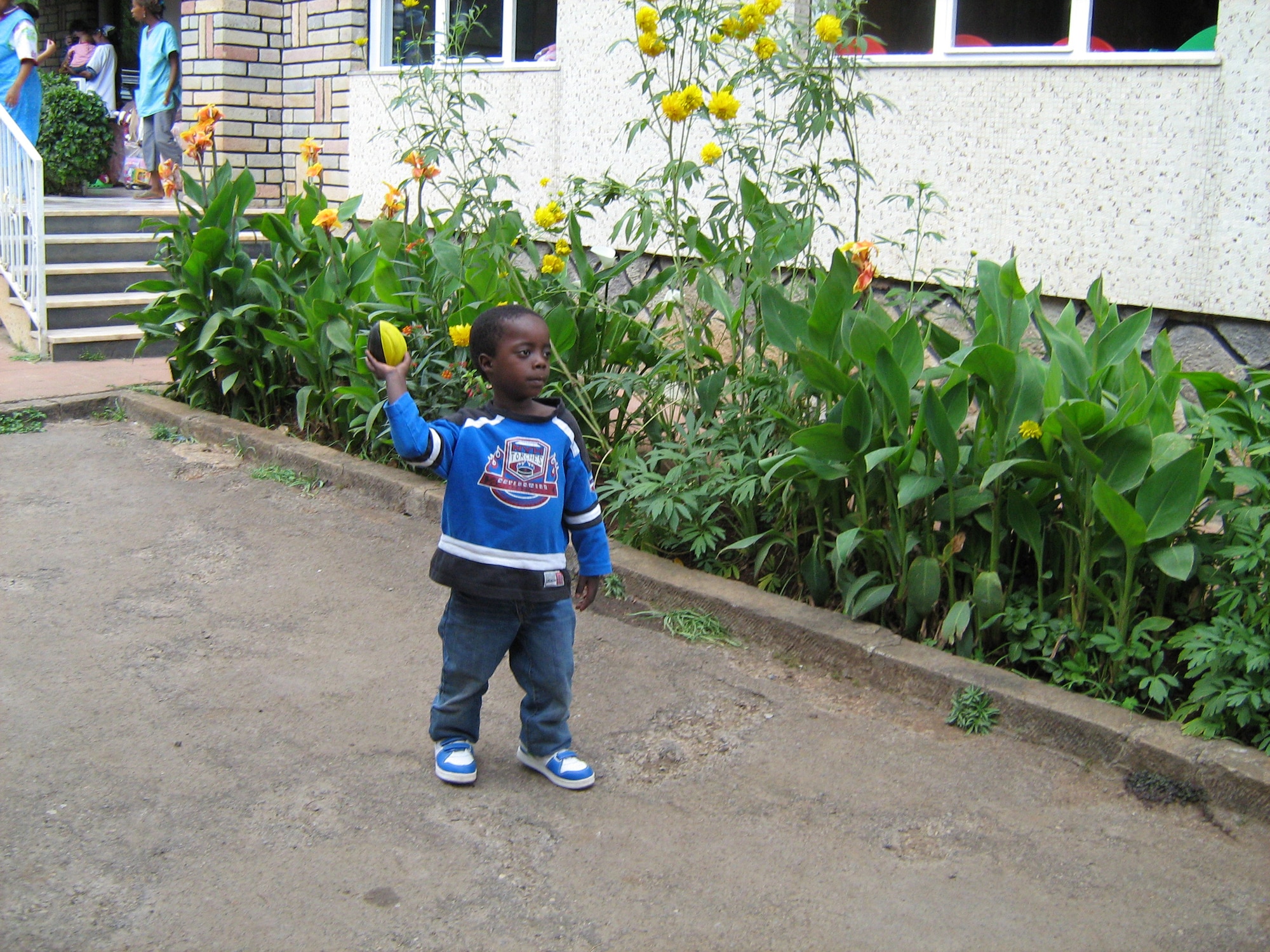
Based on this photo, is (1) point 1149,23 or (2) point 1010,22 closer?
(1) point 1149,23

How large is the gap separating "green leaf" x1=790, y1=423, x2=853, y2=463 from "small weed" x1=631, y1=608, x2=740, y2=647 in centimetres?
68

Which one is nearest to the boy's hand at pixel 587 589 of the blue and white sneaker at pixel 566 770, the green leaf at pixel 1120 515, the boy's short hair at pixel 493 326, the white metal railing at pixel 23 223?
the blue and white sneaker at pixel 566 770

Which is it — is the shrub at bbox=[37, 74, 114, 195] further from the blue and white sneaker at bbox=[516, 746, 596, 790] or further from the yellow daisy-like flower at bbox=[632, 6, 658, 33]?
the blue and white sneaker at bbox=[516, 746, 596, 790]

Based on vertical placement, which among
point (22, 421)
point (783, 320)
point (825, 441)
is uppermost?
point (783, 320)

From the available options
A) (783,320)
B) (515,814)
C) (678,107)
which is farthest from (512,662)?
(678,107)

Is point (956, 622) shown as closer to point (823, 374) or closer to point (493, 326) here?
point (823, 374)

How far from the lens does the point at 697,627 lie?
4.12 metres

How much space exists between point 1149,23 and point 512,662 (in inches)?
180

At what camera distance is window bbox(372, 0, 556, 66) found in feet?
27.7

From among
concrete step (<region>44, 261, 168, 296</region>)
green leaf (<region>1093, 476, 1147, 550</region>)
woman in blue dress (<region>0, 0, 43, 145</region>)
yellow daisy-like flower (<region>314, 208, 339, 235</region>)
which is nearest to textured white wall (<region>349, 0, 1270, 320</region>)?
yellow daisy-like flower (<region>314, 208, 339, 235</region>)

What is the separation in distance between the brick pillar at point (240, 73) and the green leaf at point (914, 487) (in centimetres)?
792

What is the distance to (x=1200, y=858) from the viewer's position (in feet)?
9.55

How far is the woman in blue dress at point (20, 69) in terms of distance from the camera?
9.14m

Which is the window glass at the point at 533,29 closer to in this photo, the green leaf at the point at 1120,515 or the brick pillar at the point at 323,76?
the brick pillar at the point at 323,76
